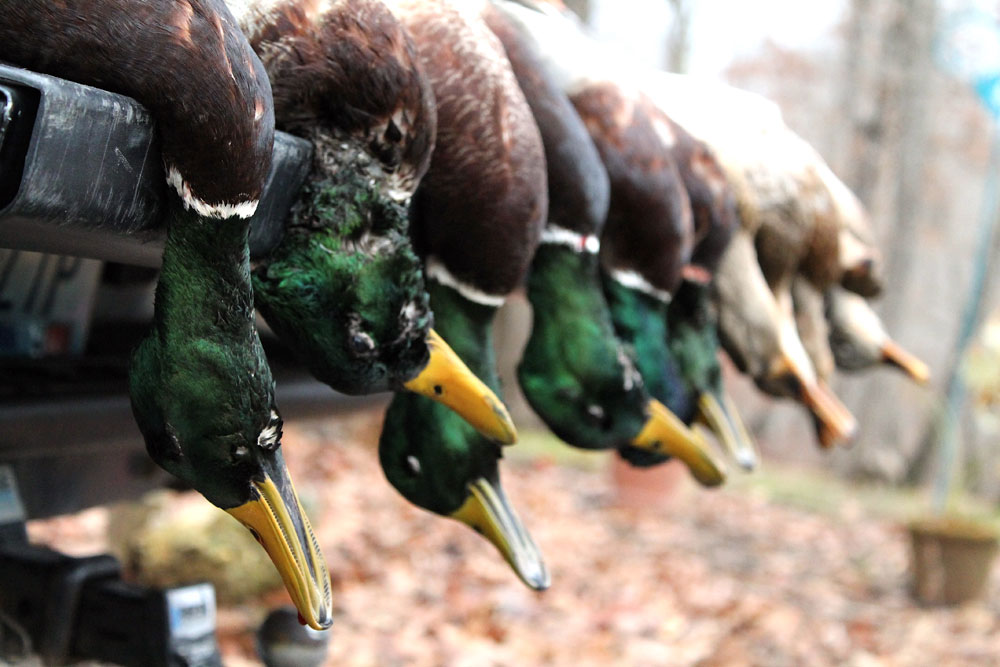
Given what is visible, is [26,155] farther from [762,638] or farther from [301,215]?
[762,638]

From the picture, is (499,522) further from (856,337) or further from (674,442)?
(856,337)

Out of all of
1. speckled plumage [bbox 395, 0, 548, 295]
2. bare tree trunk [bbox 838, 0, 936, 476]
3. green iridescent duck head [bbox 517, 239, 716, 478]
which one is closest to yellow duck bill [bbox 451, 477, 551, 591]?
green iridescent duck head [bbox 517, 239, 716, 478]

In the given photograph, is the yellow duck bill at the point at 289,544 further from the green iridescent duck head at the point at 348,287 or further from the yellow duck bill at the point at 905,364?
the yellow duck bill at the point at 905,364

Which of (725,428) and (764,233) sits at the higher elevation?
(764,233)

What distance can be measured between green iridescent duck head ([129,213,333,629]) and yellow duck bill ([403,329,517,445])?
20 centimetres

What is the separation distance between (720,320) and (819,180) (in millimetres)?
335

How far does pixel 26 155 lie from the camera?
0.65 metres

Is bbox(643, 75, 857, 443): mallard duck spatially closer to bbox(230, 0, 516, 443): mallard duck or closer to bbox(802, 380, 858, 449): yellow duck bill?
bbox(802, 380, 858, 449): yellow duck bill

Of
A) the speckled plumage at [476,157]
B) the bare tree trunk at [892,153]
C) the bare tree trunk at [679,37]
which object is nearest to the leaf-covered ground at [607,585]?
the speckled plumage at [476,157]

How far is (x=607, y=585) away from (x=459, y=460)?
2683 millimetres

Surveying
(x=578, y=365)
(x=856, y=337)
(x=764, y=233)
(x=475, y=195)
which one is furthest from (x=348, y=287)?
(x=856, y=337)

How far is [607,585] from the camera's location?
380 cm

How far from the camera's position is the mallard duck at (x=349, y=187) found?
0.90 m

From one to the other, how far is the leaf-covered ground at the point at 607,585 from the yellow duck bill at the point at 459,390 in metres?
1.47
